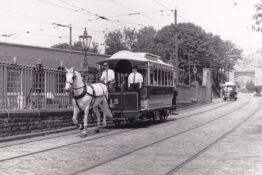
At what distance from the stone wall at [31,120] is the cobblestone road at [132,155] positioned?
70cm

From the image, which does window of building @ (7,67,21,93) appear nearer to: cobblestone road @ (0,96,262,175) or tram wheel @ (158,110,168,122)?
cobblestone road @ (0,96,262,175)

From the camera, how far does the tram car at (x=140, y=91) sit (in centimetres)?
1748

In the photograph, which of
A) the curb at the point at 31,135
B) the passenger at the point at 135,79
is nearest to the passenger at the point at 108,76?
the passenger at the point at 135,79

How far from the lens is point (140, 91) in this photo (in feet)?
58.5

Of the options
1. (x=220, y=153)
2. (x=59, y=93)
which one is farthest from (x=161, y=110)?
(x=220, y=153)

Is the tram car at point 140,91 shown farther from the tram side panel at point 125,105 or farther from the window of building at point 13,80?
the window of building at point 13,80

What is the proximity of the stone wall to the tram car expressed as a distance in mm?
1975

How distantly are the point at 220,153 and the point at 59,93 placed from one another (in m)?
8.65

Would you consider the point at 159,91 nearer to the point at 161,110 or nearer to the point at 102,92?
the point at 161,110

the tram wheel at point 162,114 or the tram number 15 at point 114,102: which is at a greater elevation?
the tram number 15 at point 114,102

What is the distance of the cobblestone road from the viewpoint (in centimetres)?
841

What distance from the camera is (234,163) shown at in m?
9.11

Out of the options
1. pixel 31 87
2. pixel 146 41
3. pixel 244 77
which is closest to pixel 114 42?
pixel 146 41

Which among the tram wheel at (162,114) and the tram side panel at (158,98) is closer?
the tram side panel at (158,98)
